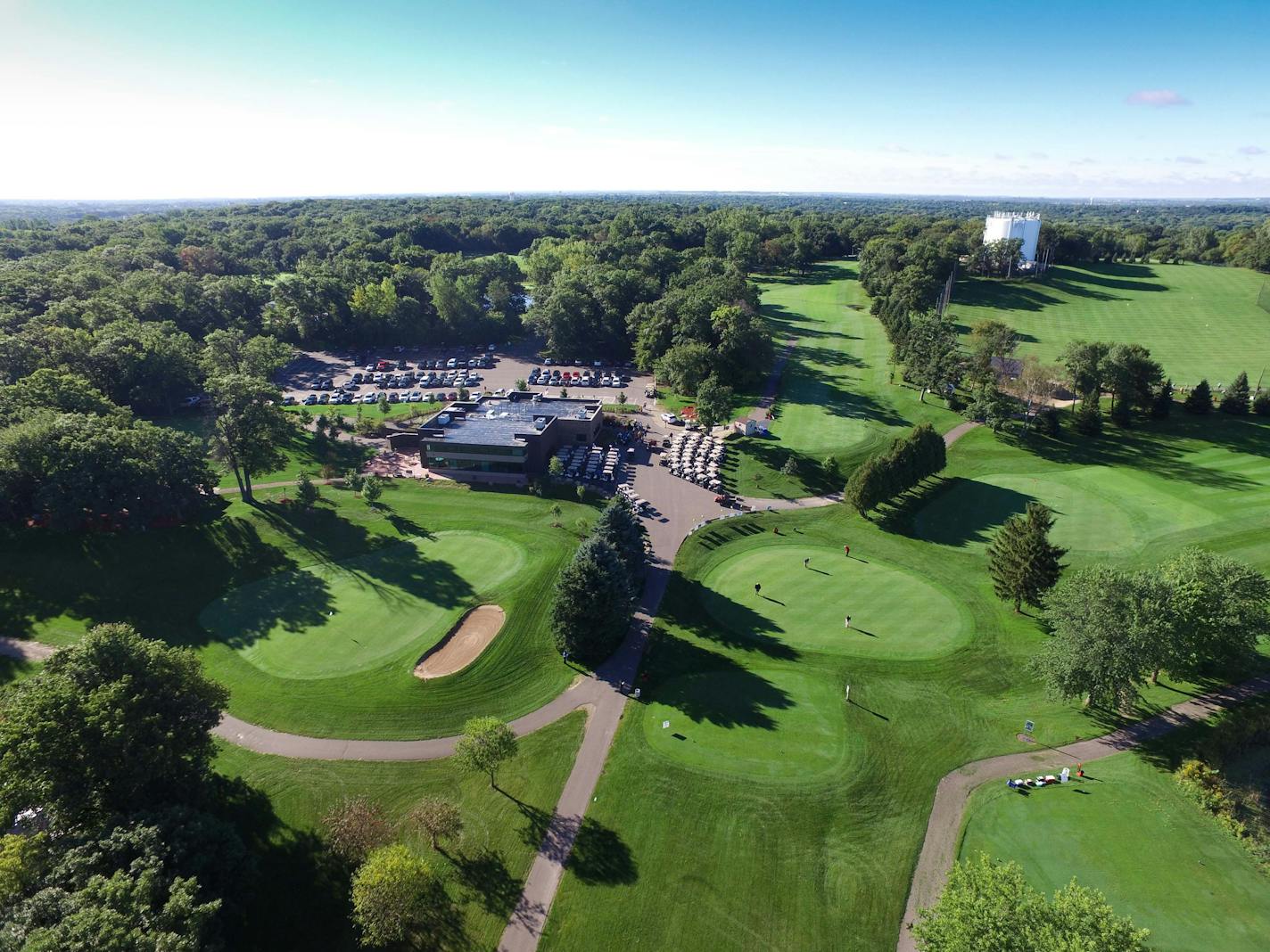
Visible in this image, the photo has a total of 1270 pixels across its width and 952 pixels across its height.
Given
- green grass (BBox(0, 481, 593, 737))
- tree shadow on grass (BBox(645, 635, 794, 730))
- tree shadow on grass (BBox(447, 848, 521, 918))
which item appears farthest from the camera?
green grass (BBox(0, 481, 593, 737))

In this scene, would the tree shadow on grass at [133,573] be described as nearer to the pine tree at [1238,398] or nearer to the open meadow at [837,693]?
the open meadow at [837,693]

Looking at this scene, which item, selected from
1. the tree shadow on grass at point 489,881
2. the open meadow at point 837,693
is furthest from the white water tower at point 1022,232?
the tree shadow on grass at point 489,881

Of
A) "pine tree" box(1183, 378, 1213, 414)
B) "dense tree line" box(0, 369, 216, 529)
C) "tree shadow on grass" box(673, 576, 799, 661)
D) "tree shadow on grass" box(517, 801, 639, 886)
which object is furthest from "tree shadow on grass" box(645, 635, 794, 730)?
"pine tree" box(1183, 378, 1213, 414)

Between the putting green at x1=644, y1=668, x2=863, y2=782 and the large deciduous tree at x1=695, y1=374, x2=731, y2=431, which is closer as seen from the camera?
the putting green at x1=644, y1=668, x2=863, y2=782

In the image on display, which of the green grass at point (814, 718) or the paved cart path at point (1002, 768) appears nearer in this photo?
the green grass at point (814, 718)

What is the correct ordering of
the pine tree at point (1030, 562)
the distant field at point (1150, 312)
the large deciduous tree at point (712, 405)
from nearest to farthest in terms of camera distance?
the pine tree at point (1030, 562), the large deciduous tree at point (712, 405), the distant field at point (1150, 312)

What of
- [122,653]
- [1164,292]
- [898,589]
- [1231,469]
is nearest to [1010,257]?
[1164,292]

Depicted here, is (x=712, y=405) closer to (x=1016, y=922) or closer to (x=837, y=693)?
(x=837, y=693)

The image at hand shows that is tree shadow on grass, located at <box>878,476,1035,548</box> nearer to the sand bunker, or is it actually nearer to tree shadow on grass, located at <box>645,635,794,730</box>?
tree shadow on grass, located at <box>645,635,794,730</box>
